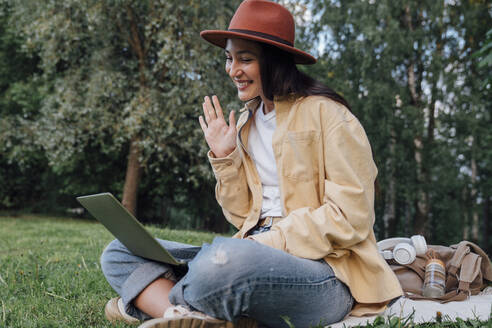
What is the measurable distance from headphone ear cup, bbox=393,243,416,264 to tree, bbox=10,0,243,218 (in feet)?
24.2

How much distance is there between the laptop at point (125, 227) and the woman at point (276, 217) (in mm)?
116

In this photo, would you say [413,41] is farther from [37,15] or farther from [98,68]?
[37,15]

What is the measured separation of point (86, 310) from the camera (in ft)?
8.49

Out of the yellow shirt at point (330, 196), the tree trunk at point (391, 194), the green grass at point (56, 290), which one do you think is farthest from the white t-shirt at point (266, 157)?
the tree trunk at point (391, 194)

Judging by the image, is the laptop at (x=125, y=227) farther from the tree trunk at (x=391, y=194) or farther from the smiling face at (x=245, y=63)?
the tree trunk at (x=391, y=194)

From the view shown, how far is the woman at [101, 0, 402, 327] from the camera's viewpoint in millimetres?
1764

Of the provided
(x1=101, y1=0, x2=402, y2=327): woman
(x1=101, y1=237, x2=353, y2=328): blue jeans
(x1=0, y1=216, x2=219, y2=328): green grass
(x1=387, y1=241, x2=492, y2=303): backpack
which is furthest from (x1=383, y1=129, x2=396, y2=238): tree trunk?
(x1=101, y1=237, x2=353, y2=328): blue jeans

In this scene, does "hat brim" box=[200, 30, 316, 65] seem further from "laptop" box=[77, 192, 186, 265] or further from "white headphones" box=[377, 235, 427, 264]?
"white headphones" box=[377, 235, 427, 264]

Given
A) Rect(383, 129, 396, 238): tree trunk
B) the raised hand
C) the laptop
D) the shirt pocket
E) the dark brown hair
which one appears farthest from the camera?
Rect(383, 129, 396, 238): tree trunk

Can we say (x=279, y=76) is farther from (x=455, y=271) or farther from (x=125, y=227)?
(x=455, y=271)

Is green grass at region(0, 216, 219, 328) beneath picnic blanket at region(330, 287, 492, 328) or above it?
beneath

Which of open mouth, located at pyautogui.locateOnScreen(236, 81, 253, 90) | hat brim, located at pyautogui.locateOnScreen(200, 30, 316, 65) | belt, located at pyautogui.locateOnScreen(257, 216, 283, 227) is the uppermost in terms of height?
hat brim, located at pyautogui.locateOnScreen(200, 30, 316, 65)

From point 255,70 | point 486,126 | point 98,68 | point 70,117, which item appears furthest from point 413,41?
point 255,70

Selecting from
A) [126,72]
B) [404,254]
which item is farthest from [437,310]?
[126,72]
